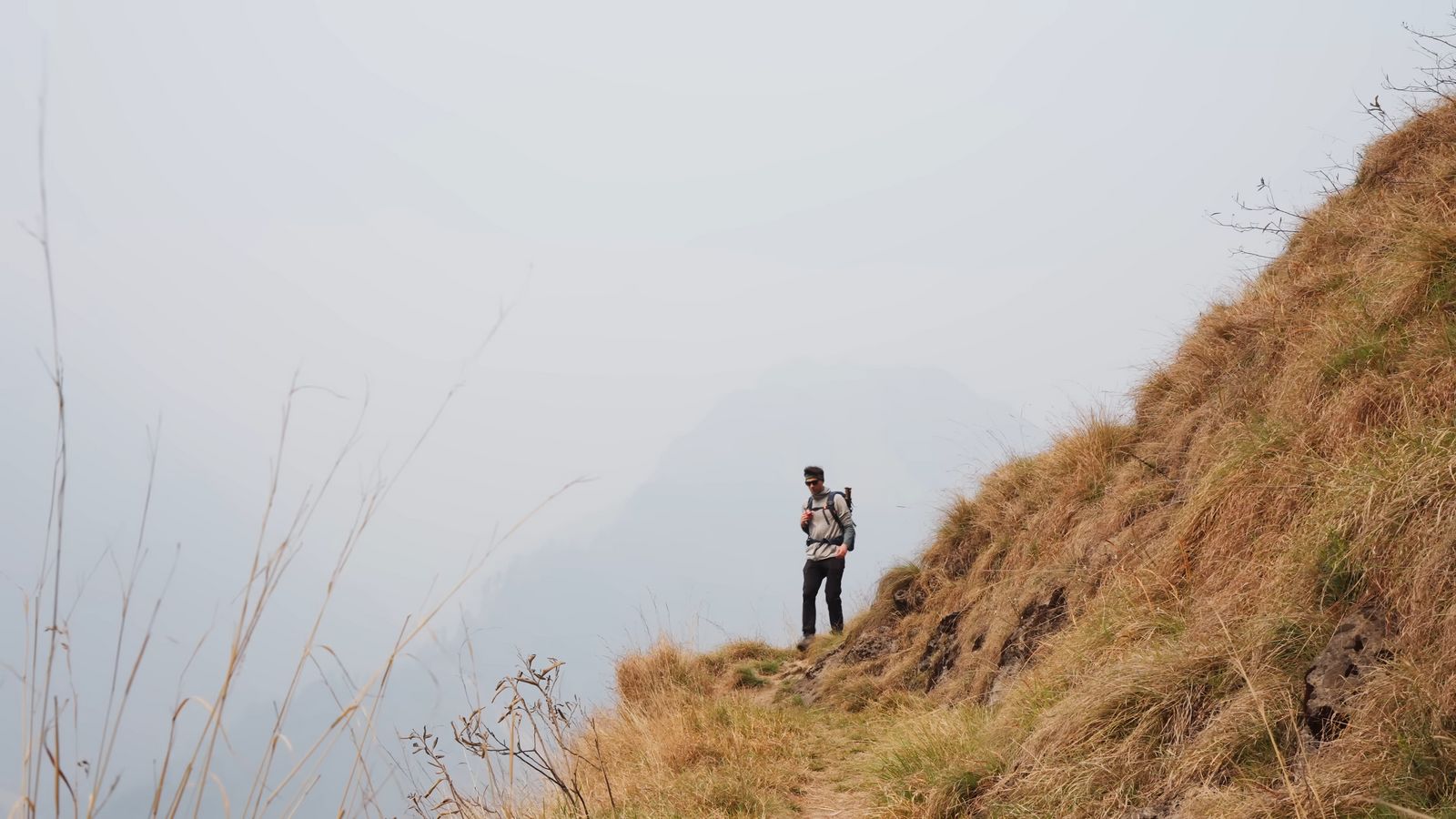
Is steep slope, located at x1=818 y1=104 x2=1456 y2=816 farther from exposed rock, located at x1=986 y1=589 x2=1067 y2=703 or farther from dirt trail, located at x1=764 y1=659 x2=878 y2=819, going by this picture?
dirt trail, located at x1=764 y1=659 x2=878 y2=819

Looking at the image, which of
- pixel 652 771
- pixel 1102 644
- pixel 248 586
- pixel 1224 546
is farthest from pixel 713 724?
pixel 248 586

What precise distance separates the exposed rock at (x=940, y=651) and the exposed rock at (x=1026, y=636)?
47.7 inches

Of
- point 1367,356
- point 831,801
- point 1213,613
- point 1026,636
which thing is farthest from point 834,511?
point 1213,613

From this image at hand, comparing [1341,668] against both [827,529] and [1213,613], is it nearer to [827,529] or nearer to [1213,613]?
[1213,613]

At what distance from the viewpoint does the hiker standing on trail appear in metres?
11.3

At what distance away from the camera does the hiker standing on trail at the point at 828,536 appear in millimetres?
11312

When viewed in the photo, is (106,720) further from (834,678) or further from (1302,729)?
(834,678)

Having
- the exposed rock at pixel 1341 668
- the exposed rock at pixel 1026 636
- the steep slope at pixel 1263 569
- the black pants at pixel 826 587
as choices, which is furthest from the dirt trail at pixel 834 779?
the black pants at pixel 826 587

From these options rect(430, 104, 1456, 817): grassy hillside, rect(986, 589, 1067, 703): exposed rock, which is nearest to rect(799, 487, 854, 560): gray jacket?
rect(430, 104, 1456, 817): grassy hillside

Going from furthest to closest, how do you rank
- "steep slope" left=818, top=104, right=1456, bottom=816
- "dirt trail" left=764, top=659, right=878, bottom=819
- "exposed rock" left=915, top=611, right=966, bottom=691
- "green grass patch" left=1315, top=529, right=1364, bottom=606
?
"exposed rock" left=915, top=611, right=966, bottom=691
"dirt trail" left=764, top=659, right=878, bottom=819
"green grass patch" left=1315, top=529, right=1364, bottom=606
"steep slope" left=818, top=104, right=1456, bottom=816

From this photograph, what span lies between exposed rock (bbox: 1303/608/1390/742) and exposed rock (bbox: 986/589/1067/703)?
8.92 feet

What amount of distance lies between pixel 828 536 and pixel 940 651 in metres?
3.72

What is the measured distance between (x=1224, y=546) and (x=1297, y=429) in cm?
81

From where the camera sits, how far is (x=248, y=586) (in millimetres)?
1673
